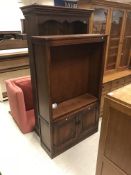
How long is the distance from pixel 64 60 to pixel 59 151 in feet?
4.09

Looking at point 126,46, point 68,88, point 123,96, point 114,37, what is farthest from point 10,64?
point 123,96

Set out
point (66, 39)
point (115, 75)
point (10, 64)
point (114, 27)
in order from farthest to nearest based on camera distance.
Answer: point (10, 64), point (115, 75), point (114, 27), point (66, 39)

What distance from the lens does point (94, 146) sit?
226 cm

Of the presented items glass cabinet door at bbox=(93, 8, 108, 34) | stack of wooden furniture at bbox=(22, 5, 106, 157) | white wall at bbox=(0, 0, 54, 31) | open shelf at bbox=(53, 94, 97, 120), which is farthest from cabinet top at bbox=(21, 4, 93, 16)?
white wall at bbox=(0, 0, 54, 31)

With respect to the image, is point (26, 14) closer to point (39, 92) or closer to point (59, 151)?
point (39, 92)

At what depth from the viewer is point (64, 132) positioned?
2.04 metres

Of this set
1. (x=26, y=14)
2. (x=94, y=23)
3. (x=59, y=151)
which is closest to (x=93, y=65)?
(x=94, y=23)

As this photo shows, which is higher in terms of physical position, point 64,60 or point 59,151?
point 64,60

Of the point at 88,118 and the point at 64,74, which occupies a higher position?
the point at 64,74

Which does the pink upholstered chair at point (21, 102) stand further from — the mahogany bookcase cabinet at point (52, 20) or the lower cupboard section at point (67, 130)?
the lower cupboard section at point (67, 130)

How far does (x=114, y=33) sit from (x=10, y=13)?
3.76 meters

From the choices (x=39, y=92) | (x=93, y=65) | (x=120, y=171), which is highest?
(x=93, y=65)

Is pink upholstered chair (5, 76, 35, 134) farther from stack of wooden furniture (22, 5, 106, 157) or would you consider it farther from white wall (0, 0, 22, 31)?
white wall (0, 0, 22, 31)

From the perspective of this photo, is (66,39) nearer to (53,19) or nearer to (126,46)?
(53,19)
